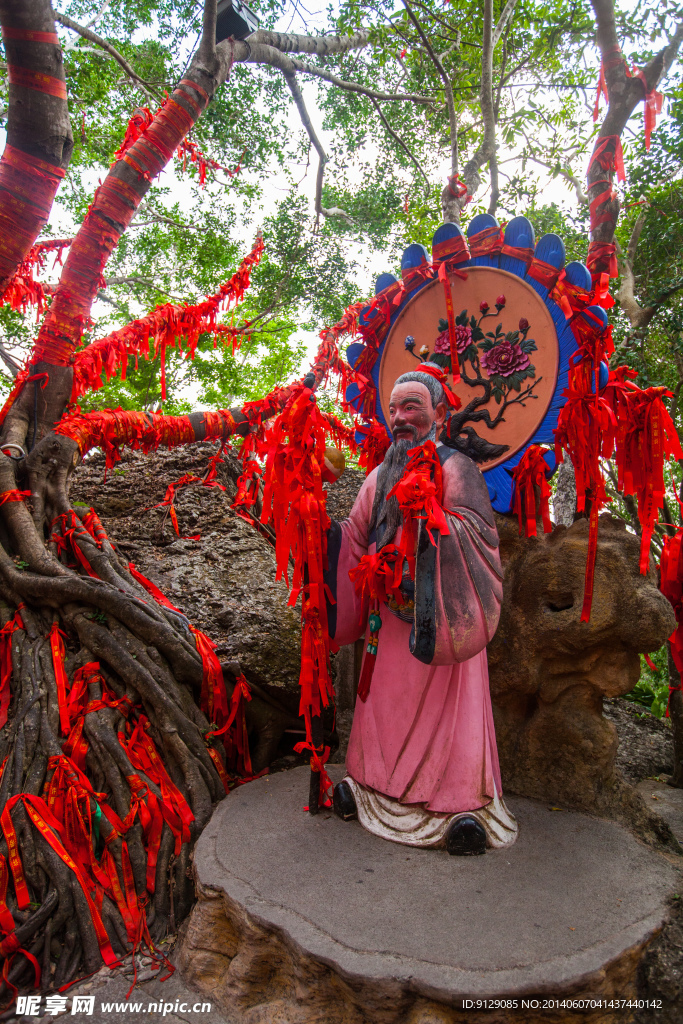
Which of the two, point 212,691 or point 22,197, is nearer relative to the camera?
point 22,197

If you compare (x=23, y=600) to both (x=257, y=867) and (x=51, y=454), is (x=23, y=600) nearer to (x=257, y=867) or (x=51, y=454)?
(x=51, y=454)

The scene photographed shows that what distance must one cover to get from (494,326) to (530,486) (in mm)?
756

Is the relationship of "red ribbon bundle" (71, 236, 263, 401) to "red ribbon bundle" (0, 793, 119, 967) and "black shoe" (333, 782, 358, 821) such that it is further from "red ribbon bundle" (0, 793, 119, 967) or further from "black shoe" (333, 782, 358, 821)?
"black shoe" (333, 782, 358, 821)

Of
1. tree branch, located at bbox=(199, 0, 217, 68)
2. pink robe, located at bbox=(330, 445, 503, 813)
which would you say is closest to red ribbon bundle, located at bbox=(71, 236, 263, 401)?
tree branch, located at bbox=(199, 0, 217, 68)

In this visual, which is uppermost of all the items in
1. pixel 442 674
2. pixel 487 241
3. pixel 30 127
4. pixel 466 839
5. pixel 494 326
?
pixel 30 127

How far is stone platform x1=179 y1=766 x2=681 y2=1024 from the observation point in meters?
1.56

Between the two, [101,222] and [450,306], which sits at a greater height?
[101,222]

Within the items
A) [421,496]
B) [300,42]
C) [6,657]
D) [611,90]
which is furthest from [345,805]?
[300,42]

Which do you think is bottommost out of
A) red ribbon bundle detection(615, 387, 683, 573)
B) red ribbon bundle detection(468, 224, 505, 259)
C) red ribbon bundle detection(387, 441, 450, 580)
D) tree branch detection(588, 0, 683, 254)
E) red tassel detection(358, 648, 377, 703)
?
red tassel detection(358, 648, 377, 703)

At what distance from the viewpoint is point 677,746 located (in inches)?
120

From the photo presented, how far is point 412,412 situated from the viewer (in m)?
2.39

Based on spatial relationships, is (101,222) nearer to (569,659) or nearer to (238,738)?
(238,738)

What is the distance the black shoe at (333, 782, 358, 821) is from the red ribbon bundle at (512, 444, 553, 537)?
1399mm

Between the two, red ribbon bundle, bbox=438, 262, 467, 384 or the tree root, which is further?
red ribbon bundle, bbox=438, 262, 467, 384
